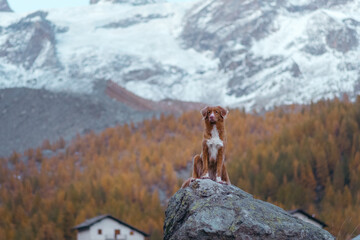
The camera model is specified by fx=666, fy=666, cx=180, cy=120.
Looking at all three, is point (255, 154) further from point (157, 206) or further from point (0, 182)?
point (0, 182)

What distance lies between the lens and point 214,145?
25.8ft

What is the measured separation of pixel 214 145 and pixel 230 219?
1127 mm

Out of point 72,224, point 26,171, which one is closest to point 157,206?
point 72,224

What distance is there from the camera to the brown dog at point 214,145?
780 centimetres

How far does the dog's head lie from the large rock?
2.57ft

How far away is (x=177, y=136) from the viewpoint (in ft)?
227

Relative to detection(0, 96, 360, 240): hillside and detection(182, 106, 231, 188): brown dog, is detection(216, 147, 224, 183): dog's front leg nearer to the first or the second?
detection(182, 106, 231, 188): brown dog

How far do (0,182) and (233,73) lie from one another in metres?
119

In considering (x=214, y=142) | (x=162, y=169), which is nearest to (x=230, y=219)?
(x=214, y=142)

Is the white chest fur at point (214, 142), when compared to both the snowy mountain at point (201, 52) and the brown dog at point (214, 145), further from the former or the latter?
the snowy mountain at point (201, 52)

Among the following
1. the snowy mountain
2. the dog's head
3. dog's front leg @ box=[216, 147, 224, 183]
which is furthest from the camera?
the snowy mountain

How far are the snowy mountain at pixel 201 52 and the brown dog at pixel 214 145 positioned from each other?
Result: 129710 millimetres

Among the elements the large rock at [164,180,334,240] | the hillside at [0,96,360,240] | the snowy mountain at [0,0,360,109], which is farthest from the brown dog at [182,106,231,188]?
the snowy mountain at [0,0,360,109]

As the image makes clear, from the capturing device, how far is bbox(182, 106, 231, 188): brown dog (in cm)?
780
